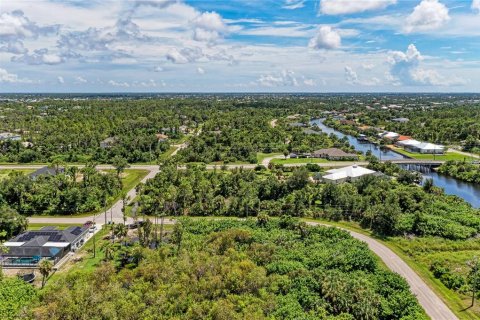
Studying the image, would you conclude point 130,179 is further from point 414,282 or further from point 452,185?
point 452,185

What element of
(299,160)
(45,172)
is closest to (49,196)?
(45,172)

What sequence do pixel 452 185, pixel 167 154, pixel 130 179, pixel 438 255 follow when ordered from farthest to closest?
pixel 167 154 < pixel 130 179 < pixel 452 185 < pixel 438 255

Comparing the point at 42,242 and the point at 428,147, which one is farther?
the point at 428,147

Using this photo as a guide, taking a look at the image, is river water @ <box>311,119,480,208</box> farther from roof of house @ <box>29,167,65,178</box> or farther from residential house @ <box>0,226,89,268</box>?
roof of house @ <box>29,167,65,178</box>

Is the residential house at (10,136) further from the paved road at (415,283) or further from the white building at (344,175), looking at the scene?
the paved road at (415,283)

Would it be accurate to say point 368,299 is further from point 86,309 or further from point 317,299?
point 86,309

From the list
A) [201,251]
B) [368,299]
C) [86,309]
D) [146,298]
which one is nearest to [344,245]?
[368,299]

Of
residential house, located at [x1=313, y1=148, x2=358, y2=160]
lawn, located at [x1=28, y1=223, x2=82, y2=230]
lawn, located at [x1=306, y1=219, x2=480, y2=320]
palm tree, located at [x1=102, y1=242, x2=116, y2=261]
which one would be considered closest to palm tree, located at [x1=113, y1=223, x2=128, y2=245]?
palm tree, located at [x1=102, y1=242, x2=116, y2=261]
